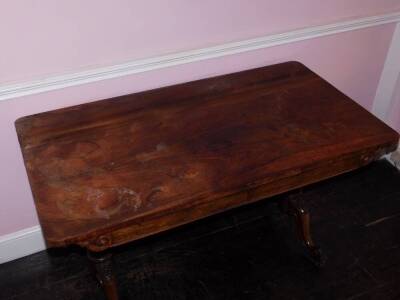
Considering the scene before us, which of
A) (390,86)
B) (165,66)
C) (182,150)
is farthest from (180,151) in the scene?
(390,86)

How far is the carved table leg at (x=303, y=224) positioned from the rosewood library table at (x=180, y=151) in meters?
0.49

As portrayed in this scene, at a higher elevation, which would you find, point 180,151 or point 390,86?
point 180,151

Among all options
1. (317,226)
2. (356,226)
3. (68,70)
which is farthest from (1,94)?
(356,226)

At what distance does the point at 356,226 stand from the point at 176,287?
100cm

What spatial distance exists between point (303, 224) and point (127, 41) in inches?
44.8

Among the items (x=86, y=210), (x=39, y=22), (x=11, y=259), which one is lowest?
(x=11, y=259)

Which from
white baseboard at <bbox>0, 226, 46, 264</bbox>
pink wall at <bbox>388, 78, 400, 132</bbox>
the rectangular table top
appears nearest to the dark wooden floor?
white baseboard at <bbox>0, 226, 46, 264</bbox>

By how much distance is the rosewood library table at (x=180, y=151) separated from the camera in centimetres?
128

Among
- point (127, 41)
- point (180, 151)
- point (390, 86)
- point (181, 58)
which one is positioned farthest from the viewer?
point (390, 86)

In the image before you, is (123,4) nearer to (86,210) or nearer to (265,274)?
(86,210)

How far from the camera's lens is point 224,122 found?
163 centimetres

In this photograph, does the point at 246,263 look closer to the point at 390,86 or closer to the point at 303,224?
the point at 303,224

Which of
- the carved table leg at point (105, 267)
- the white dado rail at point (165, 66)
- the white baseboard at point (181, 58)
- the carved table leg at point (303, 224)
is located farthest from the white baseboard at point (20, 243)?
the carved table leg at point (303, 224)

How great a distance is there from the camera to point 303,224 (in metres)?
2.00
